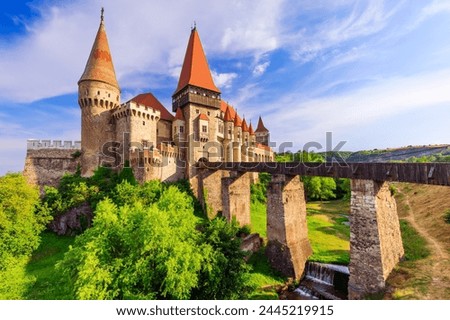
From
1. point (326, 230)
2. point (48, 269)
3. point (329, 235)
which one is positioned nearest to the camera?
point (48, 269)

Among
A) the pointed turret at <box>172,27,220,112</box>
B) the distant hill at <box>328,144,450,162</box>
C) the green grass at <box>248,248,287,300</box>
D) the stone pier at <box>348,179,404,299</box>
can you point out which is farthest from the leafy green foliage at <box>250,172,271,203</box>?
the distant hill at <box>328,144,450,162</box>

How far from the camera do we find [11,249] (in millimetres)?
17766

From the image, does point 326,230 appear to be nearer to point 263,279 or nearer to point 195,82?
point 263,279

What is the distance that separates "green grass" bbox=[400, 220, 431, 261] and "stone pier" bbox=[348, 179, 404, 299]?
2520 millimetres

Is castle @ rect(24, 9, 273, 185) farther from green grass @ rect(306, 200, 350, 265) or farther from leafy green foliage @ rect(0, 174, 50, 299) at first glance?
green grass @ rect(306, 200, 350, 265)

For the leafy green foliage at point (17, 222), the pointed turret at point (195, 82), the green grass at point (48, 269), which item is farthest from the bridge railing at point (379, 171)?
the leafy green foliage at point (17, 222)

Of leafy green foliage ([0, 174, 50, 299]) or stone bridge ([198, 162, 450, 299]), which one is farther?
leafy green foliage ([0, 174, 50, 299])

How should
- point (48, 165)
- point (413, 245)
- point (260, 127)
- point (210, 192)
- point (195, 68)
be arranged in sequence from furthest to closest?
1. point (260, 127)
2. point (195, 68)
3. point (210, 192)
4. point (48, 165)
5. point (413, 245)

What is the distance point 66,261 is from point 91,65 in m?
23.6

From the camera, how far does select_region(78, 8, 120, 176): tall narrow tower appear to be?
2630 centimetres

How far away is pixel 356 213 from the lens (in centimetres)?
1240

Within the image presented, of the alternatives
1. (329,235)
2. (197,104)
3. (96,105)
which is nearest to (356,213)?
(329,235)

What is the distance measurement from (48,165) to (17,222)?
9.58 m

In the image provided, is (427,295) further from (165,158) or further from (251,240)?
(165,158)
